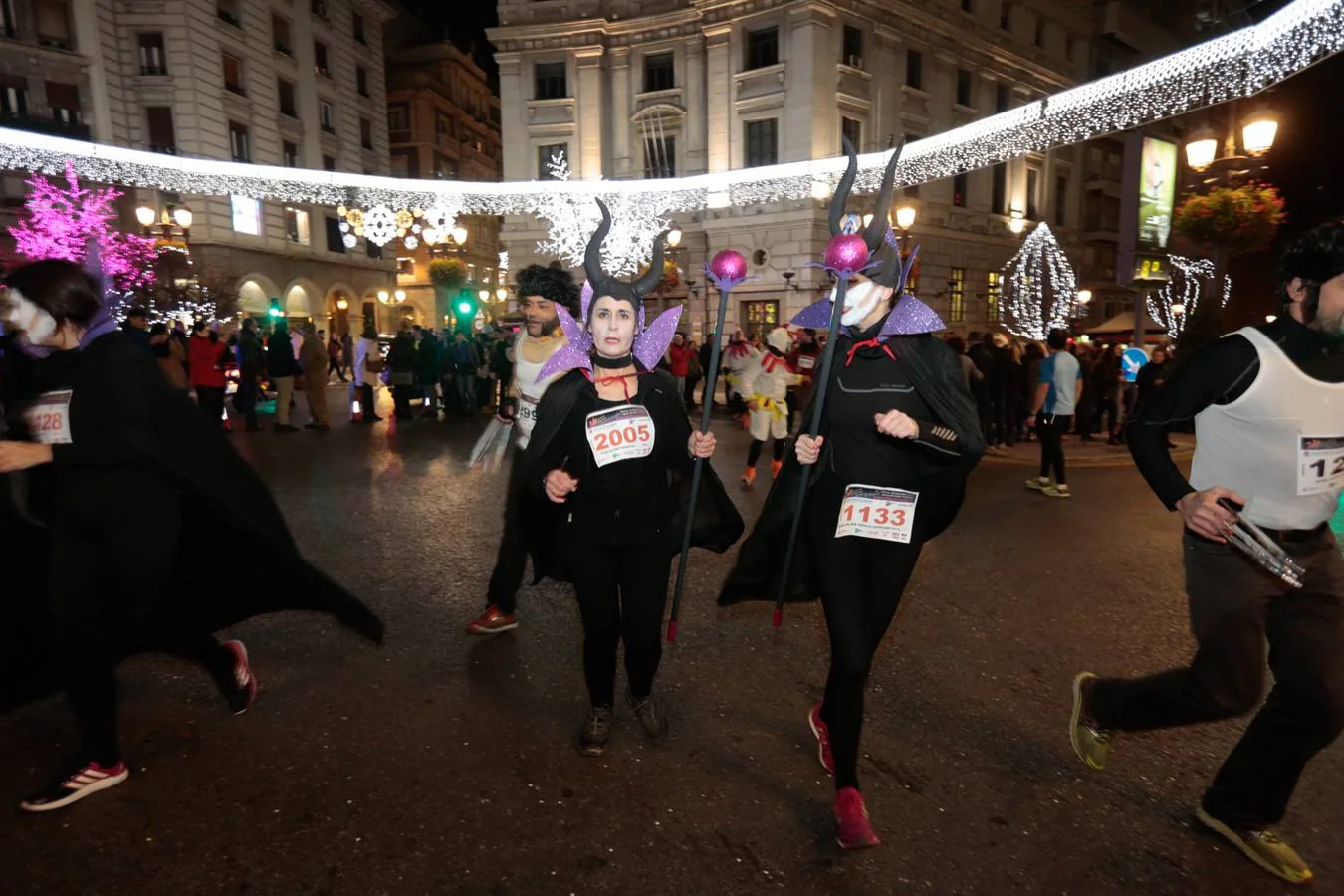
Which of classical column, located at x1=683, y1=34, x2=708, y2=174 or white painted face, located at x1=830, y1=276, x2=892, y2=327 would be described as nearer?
white painted face, located at x1=830, y1=276, x2=892, y2=327

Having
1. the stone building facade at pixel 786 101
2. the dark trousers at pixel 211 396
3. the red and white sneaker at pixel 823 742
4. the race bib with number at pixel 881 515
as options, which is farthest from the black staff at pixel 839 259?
the stone building facade at pixel 786 101

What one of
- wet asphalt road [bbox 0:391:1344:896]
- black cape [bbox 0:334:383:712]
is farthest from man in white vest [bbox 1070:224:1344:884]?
black cape [bbox 0:334:383:712]

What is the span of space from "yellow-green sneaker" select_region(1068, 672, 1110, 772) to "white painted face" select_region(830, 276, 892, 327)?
171 cm

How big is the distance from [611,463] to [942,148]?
13.2 meters

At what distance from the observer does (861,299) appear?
110 inches

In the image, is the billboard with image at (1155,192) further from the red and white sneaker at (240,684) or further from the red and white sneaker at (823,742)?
the red and white sneaker at (240,684)

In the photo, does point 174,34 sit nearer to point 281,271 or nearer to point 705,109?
point 281,271

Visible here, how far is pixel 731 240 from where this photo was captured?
30.4 metres

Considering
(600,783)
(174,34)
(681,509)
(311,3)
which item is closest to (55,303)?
(681,509)

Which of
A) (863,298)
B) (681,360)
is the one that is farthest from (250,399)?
(863,298)

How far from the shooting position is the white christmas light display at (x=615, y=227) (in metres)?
31.1

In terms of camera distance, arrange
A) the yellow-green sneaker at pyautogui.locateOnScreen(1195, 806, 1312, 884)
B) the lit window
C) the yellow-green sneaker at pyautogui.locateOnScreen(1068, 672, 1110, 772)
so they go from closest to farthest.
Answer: the yellow-green sneaker at pyautogui.locateOnScreen(1195, 806, 1312, 884)
the yellow-green sneaker at pyautogui.locateOnScreen(1068, 672, 1110, 772)
the lit window

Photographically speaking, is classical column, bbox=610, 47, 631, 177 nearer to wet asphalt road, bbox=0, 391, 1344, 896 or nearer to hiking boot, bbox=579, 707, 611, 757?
wet asphalt road, bbox=0, 391, 1344, 896

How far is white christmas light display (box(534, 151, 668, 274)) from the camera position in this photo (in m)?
31.1
